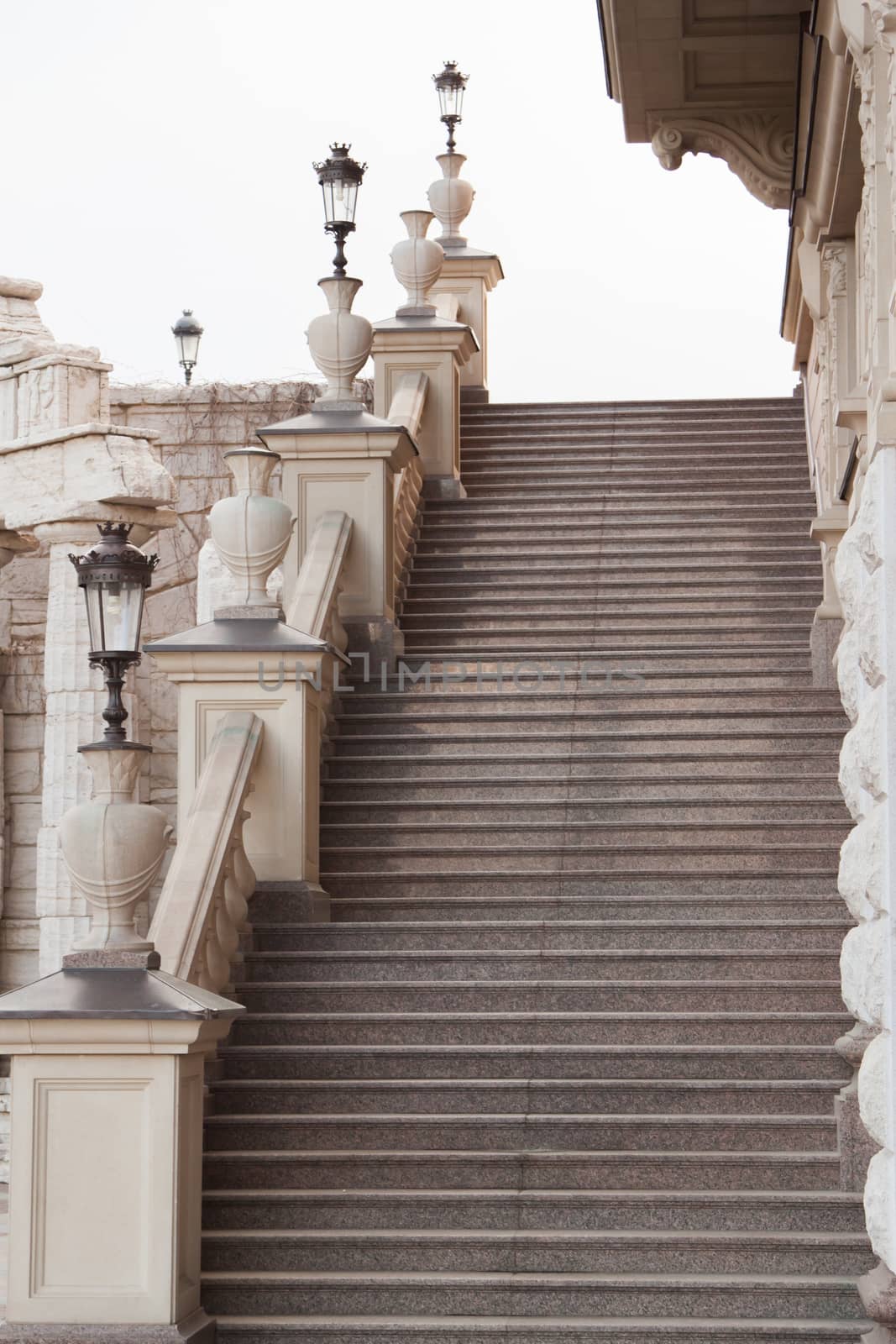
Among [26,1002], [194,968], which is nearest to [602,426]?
[194,968]

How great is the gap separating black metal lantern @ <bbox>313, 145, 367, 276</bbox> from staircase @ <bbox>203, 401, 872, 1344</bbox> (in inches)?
89.1

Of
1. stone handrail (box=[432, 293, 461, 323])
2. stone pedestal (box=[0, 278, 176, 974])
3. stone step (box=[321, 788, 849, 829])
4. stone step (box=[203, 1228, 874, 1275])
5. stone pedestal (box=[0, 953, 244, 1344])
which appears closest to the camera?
stone pedestal (box=[0, 953, 244, 1344])

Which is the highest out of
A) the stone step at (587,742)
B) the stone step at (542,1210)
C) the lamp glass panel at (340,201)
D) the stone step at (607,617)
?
the lamp glass panel at (340,201)

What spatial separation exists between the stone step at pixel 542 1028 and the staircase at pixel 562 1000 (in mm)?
13

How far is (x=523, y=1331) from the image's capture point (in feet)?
22.8

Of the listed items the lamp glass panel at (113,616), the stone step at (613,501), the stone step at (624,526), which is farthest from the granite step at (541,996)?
the stone step at (613,501)

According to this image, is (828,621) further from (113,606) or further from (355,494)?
(113,606)

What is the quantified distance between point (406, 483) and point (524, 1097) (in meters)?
5.53

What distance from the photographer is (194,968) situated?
8.08 meters

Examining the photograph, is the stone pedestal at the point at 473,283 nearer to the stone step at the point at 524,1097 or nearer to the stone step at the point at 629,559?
the stone step at the point at 629,559

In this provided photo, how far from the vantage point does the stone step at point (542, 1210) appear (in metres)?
7.39

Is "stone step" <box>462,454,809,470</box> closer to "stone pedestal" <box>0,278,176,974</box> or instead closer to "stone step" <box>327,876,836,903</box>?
"stone pedestal" <box>0,278,176,974</box>

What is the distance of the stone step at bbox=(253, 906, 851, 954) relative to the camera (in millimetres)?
8836

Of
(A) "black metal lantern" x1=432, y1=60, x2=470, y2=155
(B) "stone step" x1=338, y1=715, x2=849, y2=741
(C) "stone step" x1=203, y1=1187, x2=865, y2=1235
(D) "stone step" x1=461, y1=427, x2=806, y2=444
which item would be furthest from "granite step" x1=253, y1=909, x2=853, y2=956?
(A) "black metal lantern" x1=432, y1=60, x2=470, y2=155
